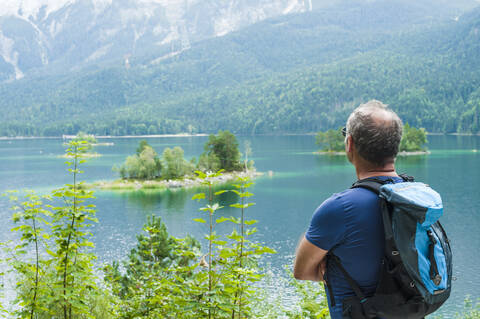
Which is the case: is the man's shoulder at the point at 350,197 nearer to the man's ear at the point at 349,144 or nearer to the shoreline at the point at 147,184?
the man's ear at the point at 349,144

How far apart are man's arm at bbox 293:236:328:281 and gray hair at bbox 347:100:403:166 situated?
63 centimetres

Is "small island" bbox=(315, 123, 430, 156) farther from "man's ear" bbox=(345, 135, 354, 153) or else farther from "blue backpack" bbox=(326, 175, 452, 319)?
"blue backpack" bbox=(326, 175, 452, 319)

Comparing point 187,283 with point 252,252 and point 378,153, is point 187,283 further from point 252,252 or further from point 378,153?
point 378,153

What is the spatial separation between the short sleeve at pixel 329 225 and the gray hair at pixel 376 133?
1.32 ft

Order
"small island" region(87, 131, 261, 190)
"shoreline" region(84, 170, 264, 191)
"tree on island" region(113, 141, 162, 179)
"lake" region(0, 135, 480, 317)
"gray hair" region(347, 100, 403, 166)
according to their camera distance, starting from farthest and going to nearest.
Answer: "tree on island" region(113, 141, 162, 179), "small island" region(87, 131, 261, 190), "shoreline" region(84, 170, 264, 191), "lake" region(0, 135, 480, 317), "gray hair" region(347, 100, 403, 166)

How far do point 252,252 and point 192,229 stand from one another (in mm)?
30869

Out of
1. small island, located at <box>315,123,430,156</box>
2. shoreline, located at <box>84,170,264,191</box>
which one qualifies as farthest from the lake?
small island, located at <box>315,123,430,156</box>

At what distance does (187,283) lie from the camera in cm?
450

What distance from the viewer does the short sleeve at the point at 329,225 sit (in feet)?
8.57

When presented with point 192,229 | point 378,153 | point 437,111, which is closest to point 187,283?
point 378,153

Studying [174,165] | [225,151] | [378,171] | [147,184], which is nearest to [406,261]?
[378,171]

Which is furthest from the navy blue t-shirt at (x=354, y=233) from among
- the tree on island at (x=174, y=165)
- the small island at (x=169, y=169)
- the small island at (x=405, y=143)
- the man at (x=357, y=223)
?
the small island at (x=405, y=143)

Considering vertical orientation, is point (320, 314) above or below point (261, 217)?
above

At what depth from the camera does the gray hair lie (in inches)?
109
